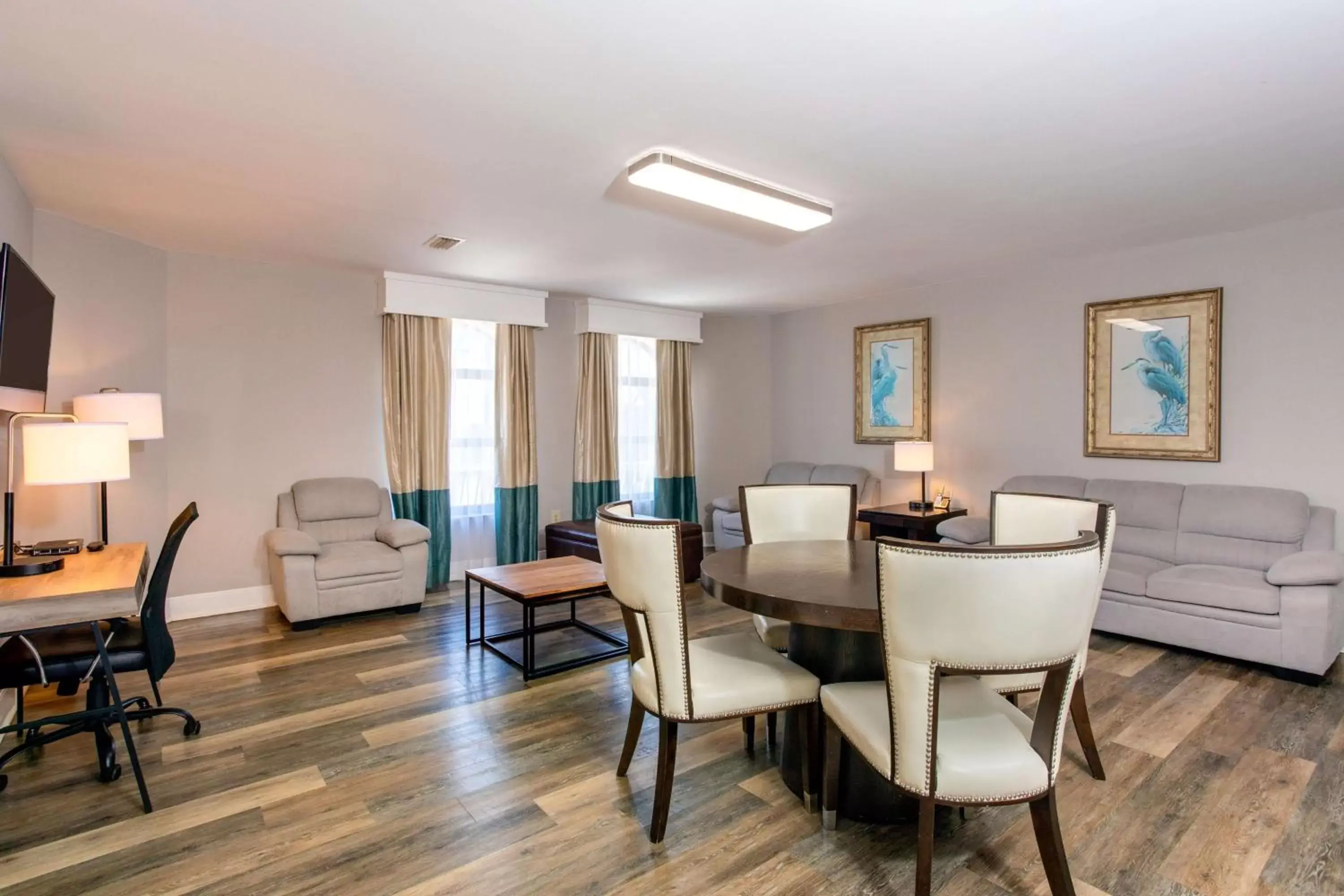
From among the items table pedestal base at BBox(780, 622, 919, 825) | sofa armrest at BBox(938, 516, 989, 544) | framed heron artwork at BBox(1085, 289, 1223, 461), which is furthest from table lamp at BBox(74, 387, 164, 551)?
framed heron artwork at BBox(1085, 289, 1223, 461)

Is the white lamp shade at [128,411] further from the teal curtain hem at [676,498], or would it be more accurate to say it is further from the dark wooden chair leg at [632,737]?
the teal curtain hem at [676,498]

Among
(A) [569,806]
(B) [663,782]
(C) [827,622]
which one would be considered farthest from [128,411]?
(C) [827,622]

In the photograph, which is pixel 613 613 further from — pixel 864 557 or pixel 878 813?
pixel 878 813

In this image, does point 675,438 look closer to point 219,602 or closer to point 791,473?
point 791,473

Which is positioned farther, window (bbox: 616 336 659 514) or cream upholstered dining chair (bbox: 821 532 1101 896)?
window (bbox: 616 336 659 514)

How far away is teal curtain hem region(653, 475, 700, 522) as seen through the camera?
689 cm

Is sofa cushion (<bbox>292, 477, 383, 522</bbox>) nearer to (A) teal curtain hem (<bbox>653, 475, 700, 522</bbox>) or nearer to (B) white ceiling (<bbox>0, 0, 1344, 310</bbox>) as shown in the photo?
(B) white ceiling (<bbox>0, 0, 1344, 310</bbox>)

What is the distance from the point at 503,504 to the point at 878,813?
4229mm

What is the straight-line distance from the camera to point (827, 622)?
198 cm

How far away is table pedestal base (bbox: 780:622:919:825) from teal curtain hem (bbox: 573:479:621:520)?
12.9 ft

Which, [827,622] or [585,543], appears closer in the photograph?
[827,622]

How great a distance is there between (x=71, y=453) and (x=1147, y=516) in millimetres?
5655

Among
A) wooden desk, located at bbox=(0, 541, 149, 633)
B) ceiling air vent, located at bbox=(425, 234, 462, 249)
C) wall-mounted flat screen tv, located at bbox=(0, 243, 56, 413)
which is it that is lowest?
wooden desk, located at bbox=(0, 541, 149, 633)

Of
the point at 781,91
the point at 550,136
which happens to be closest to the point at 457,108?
the point at 550,136
